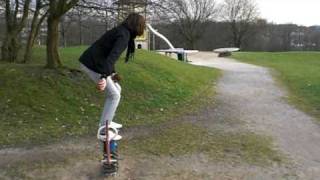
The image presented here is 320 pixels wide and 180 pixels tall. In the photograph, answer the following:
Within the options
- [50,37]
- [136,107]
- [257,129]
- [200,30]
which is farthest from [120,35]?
[200,30]

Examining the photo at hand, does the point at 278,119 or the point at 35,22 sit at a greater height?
the point at 35,22

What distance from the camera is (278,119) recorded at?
10.2 metres

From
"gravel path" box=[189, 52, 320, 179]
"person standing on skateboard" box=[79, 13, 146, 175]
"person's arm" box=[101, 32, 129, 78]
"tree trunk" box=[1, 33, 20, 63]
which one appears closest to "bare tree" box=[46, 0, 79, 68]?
"tree trunk" box=[1, 33, 20, 63]

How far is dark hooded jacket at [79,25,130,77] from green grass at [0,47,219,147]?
237cm

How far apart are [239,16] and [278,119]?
6098 cm

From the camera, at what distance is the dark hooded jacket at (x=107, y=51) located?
19.1ft

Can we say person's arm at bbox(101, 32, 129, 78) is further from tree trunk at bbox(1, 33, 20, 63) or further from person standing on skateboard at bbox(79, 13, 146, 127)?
tree trunk at bbox(1, 33, 20, 63)

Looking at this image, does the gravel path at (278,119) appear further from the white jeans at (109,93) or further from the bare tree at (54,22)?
the bare tree at (54,22)

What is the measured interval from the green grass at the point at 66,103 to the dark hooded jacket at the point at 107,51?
2372 mm

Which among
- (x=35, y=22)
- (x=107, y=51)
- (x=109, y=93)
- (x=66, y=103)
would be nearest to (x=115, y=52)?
(x=107, y=51)

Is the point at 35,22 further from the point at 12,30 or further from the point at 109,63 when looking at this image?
the point at 109,63

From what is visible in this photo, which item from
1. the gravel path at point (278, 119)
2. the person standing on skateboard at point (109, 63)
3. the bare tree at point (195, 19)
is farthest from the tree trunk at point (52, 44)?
the bare tree at point (195, 19)

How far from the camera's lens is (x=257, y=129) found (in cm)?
913

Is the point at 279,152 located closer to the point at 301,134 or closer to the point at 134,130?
the point at 301,134
